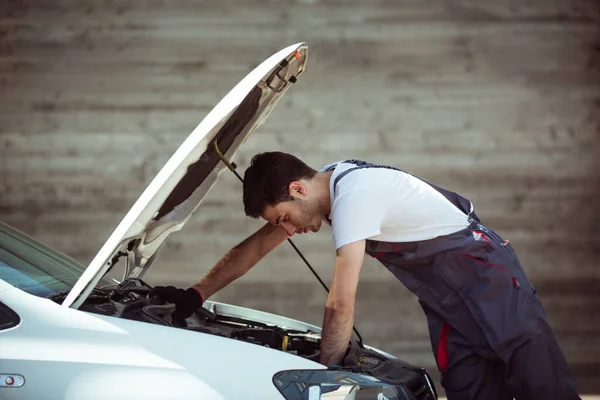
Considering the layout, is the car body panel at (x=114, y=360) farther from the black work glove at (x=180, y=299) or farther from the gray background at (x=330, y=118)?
the gray background at (x=330, y=118)

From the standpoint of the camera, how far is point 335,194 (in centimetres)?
261

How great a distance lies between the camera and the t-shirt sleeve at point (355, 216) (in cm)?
248

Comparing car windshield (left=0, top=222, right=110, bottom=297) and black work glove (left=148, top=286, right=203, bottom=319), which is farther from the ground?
car windshield (left=0, top=222, right=110, bottom=297)

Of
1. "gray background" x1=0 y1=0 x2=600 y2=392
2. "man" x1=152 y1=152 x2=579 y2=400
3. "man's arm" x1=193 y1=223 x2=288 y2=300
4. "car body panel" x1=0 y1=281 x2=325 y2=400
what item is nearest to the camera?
"car body panel" x1=0 y1=281 x2=325 y2=400

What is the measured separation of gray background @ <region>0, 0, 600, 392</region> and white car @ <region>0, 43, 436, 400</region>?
234 cm

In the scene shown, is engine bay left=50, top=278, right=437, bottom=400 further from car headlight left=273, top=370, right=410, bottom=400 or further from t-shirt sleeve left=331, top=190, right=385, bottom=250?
t-shirt sleeve left=331, top=190, right=385, bottom=250

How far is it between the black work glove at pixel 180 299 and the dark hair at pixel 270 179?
1.34 feet

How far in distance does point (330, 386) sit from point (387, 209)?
0.63 metres

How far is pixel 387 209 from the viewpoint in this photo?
259 cm

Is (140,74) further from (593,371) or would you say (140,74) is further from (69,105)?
(593,371)

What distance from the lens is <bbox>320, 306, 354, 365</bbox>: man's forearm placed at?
8.12ft

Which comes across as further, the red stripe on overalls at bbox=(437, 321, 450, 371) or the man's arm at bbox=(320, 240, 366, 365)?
the red stripe on overalls at bbox=(437, 321, 450, 371)

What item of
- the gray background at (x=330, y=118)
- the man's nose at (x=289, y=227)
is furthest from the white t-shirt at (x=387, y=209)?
the gray background at (x=330, y=118)

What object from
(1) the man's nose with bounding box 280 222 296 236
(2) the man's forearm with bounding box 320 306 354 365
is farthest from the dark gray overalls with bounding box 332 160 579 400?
(2) the man's forearm with bounding box 320 306 354 365
